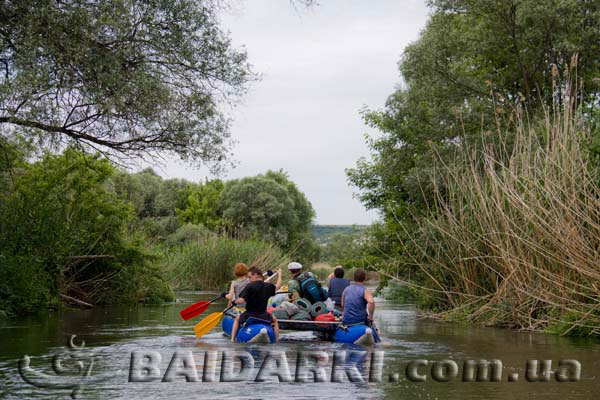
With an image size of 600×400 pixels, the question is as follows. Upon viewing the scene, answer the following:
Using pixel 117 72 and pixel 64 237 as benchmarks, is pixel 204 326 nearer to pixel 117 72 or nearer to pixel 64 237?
pixel 117 72

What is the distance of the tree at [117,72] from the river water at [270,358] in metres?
4.20

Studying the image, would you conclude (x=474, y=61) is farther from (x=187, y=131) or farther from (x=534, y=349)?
(x=534, y=349)

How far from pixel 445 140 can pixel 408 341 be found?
1309 cm

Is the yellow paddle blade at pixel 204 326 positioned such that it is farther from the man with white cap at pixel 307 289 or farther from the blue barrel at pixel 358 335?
the blue barrel at pixel 358 335

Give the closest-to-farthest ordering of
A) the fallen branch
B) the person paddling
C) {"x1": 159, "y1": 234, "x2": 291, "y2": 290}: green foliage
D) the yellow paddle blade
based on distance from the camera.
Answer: the yellow paddle blade
the person paddling
the fallen branch
{"x1": 159, "y1": 234, "x2": 291, "y2": 290}: green foliage

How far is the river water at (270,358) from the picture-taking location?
29.3 ft

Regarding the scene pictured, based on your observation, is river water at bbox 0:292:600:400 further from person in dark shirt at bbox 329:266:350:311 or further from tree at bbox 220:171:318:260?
tree at bbox 220:171:318:260

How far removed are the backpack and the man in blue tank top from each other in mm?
1961

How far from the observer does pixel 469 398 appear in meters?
8.70

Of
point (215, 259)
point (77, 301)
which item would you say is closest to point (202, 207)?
point (215, 259)

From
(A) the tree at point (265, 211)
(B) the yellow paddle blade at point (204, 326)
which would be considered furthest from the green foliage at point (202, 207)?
(B) the yellow paddle blade at point (204, 326)

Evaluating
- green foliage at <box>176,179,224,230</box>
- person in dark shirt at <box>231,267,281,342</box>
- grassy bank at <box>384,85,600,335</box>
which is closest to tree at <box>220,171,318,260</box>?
green foliage at <box>176,179,224,230</box>

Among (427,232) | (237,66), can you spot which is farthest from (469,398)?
(427,232)

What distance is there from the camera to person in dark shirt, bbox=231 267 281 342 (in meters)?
13.9
